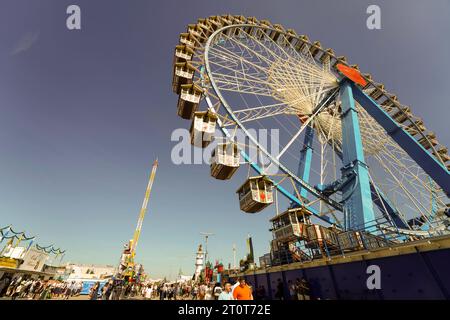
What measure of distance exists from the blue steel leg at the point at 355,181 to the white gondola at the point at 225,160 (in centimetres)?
813

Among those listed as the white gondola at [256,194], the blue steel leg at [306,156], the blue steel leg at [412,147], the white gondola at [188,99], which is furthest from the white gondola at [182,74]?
the blue steel leg at [412,147]

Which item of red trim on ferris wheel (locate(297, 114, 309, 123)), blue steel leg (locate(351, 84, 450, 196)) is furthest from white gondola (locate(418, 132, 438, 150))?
red trim on ferris wheel (locate(297, 114, 309, 123))

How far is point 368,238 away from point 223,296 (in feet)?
27.6

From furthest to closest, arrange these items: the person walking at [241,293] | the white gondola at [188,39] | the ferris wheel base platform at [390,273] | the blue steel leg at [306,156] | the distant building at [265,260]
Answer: the blue steel leg at [306,156] → the white gondola at [188,39] → the distant building at [265,260] → the ferris wheel base platform at [390,273] → the person walking at [241,293]

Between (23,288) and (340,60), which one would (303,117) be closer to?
(340,60)

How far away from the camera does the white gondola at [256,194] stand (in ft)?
46.0

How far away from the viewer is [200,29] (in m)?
22.3

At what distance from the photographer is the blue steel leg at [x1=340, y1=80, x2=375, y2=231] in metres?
13.3

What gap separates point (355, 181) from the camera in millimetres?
14656

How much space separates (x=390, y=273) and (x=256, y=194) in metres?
8.04

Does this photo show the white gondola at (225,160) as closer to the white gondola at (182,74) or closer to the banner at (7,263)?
the white gondola at (182,74)

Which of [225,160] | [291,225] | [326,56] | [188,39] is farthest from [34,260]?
[326,56]
